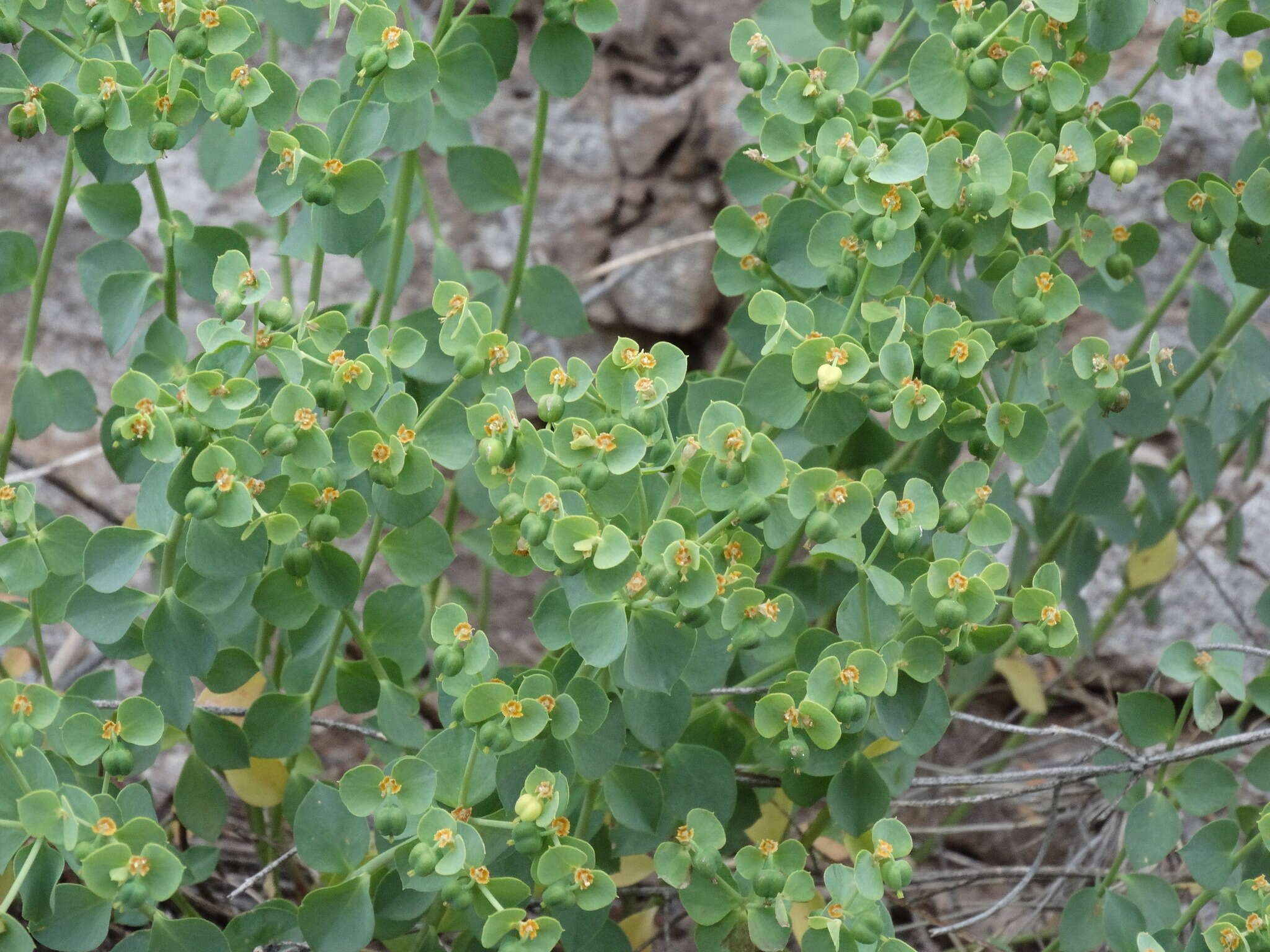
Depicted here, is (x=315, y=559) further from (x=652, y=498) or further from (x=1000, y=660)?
(x=1000, y=660)

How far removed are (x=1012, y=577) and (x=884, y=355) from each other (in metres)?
0.67

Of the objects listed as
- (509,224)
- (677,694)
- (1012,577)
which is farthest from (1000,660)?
(509,224)

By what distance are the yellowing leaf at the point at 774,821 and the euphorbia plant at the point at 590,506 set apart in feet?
0.30

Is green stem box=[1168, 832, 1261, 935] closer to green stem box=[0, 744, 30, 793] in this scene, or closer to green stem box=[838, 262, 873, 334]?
green stem box=[838, 262, 873, 334]

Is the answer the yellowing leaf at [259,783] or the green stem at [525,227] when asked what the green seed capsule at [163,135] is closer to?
the green stem at [525,227]

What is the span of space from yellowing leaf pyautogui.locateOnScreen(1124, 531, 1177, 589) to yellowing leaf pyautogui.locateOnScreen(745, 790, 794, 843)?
593 mm

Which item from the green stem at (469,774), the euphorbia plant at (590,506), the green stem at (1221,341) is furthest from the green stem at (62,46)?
the green stem at (1221,341)

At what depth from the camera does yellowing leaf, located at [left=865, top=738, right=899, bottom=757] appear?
1.25 metres

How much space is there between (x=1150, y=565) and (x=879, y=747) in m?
0.55

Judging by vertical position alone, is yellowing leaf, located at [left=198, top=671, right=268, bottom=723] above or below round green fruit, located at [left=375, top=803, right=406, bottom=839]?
below

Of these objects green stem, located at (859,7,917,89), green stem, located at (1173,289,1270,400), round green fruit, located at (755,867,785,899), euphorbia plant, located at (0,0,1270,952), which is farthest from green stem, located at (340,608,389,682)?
green stem, located at (1173,289,1270,400)

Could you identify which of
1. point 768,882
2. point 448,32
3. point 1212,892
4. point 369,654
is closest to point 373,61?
point 448,32

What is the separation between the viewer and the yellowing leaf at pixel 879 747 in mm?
1245

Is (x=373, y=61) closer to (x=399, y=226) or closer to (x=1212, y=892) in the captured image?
(x=399, y=226)
